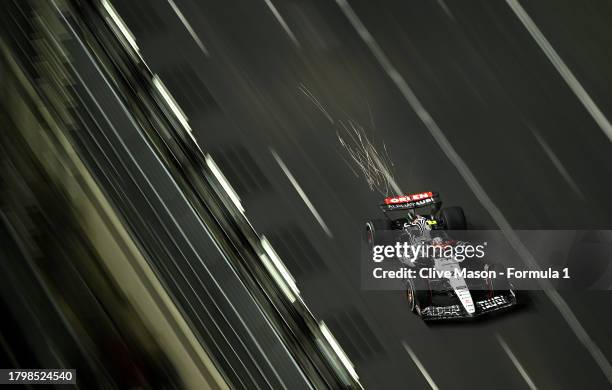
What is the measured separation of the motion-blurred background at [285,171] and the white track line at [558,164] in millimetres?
15

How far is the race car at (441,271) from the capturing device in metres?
3.55

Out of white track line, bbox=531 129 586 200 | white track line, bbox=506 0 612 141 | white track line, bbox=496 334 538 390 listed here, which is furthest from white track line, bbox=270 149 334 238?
white track line, bbox=506 0 612 141

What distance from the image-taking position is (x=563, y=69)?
4066mm

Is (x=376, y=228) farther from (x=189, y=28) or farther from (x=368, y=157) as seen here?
(x=189, y=28)

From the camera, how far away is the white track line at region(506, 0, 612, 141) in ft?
13.0

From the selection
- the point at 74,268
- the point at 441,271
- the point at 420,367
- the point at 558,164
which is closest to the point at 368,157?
the point at 441,271

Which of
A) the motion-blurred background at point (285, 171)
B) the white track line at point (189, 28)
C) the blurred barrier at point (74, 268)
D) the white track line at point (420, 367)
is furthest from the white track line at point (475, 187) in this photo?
the blurred barrier at point (74, 268)

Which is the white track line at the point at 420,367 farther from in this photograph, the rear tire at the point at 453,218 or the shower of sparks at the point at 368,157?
the shower of sparks at the point at 368,157

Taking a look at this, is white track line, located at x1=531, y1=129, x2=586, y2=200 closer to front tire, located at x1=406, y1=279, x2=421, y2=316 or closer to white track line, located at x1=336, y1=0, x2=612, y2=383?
white track line, located at x1=336, y1=0, x2=612, y2=383

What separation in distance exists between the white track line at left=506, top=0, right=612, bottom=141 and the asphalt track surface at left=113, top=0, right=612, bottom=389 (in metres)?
0.03

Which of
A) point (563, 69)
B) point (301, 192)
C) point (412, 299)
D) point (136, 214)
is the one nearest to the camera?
point (136, 214)

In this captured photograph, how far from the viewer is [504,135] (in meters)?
4.03

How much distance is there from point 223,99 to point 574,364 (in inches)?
115

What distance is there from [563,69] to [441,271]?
66.2 inches
